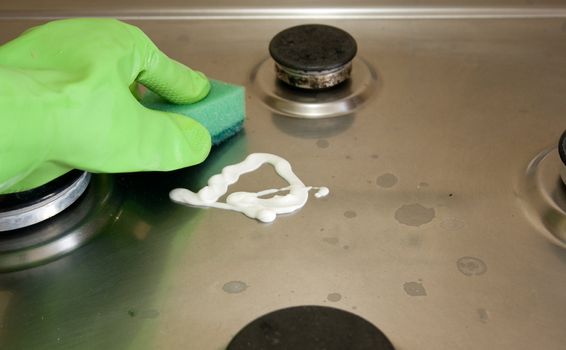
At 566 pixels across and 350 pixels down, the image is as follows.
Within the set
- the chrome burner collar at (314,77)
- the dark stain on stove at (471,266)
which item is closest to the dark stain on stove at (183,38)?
the chrome burner collar at (314,77)

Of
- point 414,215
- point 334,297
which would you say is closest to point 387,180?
point 414,215

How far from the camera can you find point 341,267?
61 centimetres

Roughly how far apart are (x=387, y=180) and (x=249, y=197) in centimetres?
14

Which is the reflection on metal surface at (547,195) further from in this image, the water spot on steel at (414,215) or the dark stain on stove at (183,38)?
the dark stain on stove at (183,38)

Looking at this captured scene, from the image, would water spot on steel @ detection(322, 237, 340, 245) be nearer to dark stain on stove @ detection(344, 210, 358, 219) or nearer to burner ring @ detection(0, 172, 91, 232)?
dark stain on stove @ detection(344, 210, 358, 219)

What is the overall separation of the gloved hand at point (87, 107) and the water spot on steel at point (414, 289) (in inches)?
8.9

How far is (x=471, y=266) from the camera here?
0.61 meters

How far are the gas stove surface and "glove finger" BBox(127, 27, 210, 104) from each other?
0.07 metres

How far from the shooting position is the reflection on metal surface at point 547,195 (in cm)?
64

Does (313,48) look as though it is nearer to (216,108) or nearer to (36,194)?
(216,108)

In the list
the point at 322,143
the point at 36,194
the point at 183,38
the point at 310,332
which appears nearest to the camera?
the point at 310,332

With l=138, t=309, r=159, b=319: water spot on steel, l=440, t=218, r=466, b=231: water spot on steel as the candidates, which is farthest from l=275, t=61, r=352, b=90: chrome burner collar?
l=138, t=309, r=159, b=319: water spot on steel

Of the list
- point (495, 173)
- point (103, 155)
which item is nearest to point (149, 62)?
→ point (103, 155)

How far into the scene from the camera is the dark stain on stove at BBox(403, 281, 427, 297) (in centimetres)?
58
